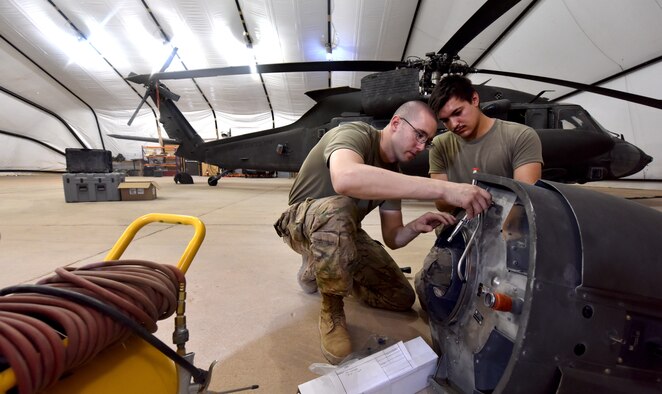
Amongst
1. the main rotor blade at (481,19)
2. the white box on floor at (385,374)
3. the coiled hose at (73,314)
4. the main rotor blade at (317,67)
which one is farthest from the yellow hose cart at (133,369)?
the main rotor blade at (317,67)

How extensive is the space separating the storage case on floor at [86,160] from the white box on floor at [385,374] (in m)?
5.18

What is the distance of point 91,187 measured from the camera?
4.45m

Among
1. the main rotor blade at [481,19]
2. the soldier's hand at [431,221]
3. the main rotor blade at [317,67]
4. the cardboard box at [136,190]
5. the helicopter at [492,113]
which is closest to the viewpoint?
the soldier's hand at [431,221]

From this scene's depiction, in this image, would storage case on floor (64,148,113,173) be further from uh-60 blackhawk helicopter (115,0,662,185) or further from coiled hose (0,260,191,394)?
coiled hose (0,260,191,394)

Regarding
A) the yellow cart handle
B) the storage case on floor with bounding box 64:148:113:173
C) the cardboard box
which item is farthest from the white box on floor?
the storage case on floor with bounding box 64:148:113:173

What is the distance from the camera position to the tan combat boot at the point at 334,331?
3.33 feet

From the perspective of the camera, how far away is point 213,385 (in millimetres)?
851

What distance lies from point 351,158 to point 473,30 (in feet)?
7.47

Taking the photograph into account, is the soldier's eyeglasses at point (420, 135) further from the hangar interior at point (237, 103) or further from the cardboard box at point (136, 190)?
the cardboard box at point (136, 190)

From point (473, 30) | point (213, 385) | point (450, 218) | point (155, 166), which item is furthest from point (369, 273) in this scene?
point (155, 166)

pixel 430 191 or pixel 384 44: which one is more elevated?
pixel 384 44

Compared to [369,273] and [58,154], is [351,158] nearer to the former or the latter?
[369,273]

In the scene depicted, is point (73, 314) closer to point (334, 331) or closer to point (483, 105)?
point (334, 331)

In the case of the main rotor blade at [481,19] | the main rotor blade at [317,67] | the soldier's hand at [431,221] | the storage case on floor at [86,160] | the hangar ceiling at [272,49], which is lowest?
the soldier's hand at [431,221]
